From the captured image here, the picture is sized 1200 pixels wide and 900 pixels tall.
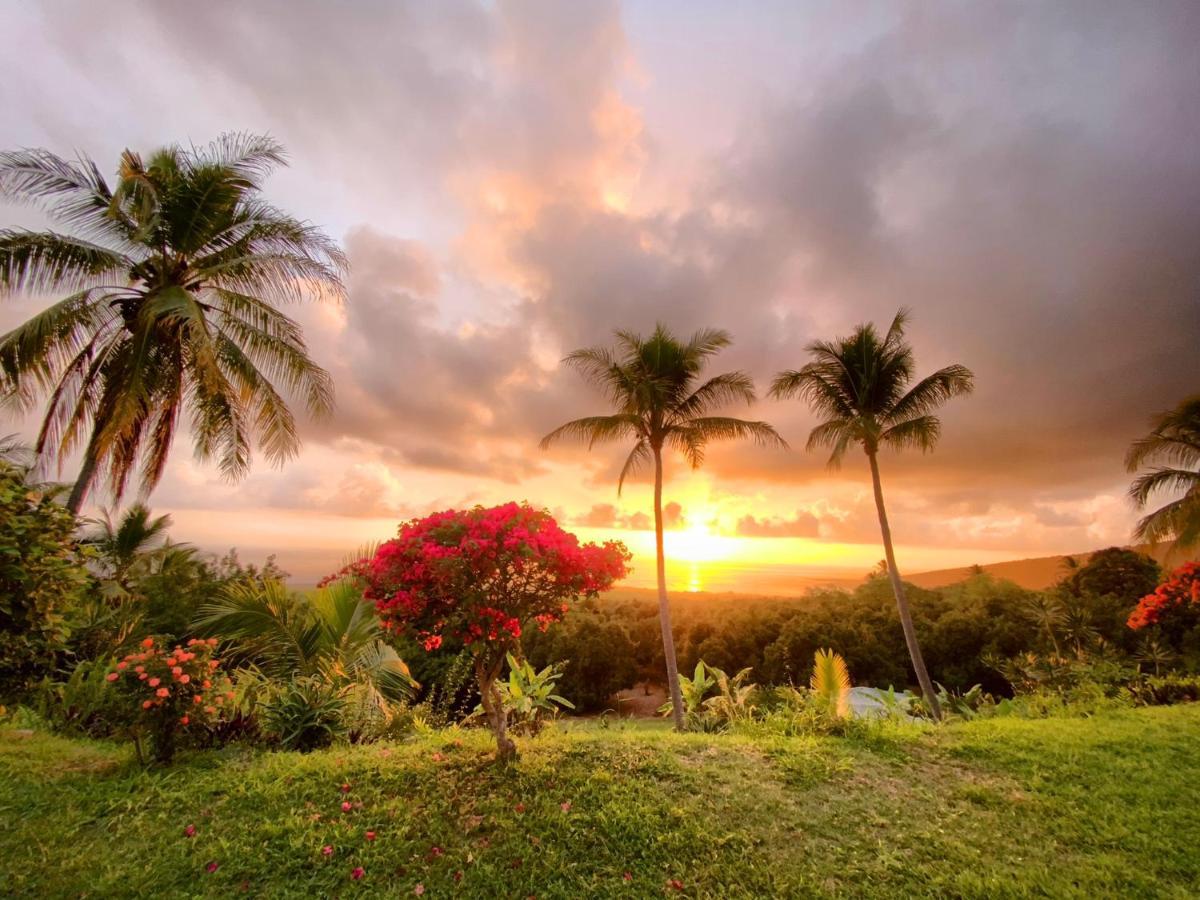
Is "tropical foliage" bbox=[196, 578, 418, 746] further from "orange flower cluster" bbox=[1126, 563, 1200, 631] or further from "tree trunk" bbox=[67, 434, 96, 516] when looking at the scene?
"orange flower cluster" bbox=[1126, 563, 1200, 631]

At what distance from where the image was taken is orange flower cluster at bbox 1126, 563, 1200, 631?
36.3 feet

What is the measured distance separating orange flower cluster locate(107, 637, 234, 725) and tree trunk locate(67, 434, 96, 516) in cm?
408

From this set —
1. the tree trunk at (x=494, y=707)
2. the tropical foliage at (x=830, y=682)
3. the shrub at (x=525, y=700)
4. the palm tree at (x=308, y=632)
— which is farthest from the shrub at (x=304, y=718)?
the tropical foliage at (x=830, y=682)

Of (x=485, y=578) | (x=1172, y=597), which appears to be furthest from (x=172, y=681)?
(x=1172, y=597)

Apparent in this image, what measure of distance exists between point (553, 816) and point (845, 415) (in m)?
12.9

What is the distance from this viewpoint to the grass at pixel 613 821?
376 cm

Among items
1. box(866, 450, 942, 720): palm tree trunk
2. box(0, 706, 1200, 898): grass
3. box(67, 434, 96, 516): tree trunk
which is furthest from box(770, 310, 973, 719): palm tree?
box(67, 434, 96, 516): tree trunk

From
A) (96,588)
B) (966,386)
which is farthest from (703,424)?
(96,588)

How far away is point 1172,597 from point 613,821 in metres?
13.4

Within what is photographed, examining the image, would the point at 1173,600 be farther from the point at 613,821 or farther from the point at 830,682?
the point at 613,821

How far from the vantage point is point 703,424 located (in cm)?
1311

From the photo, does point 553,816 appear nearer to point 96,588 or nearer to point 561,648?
point 96,588

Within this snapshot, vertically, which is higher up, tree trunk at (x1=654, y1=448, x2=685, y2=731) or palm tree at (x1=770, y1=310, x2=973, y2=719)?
palm tree at (x1=770, y1=310, x2=973, y2=719)

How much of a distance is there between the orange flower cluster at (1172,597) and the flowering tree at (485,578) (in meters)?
12.6
